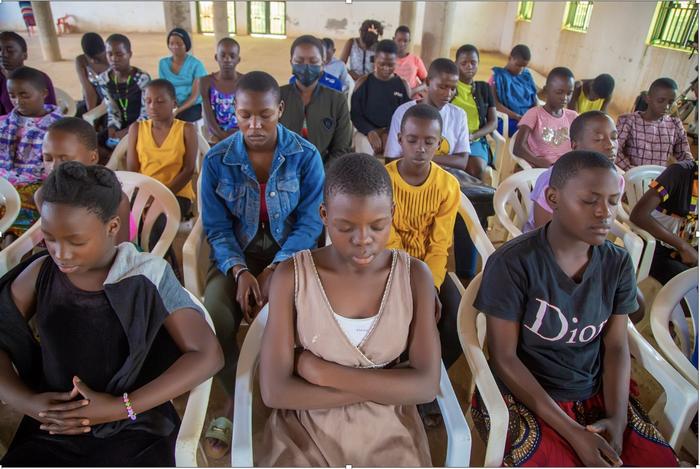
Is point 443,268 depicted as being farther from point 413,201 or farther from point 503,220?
point 503,220

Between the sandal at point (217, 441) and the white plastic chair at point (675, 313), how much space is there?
Result: 5.65ft

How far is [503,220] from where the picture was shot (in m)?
2.67

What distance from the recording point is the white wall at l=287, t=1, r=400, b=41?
16156 mm

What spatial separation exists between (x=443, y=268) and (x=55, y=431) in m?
1.63


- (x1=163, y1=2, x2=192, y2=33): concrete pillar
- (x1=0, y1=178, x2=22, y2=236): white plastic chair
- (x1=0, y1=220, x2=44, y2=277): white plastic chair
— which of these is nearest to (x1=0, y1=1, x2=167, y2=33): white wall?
(x1=163, y1=2, x2=192, y2=33): concrete pillar

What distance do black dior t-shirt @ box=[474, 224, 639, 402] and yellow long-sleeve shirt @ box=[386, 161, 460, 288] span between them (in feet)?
2.06

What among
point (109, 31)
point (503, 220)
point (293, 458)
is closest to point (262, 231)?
point (293, 458)

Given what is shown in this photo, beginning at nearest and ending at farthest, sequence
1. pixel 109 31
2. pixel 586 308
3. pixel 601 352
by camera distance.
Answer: pixel 586 308 < pixel 601 352 < pixel 109 31

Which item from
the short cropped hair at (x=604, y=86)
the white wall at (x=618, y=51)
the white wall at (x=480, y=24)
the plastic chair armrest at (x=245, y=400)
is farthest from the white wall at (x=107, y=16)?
the plastic chair armrest at (x=245, y=400)

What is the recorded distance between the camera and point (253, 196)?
2.27 m

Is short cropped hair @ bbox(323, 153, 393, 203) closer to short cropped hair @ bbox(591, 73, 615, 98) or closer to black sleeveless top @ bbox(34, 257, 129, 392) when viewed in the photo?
black sleeveless top @ bbox(34, 257, 129, 392)

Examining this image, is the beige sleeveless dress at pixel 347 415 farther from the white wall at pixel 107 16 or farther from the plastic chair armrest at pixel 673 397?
the white wall at pixel 107 16

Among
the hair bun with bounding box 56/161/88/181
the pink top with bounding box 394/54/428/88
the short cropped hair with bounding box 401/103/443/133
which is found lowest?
the pink top with bounding box 394/54/428/88

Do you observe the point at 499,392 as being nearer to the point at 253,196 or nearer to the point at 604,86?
the point at 253,196
